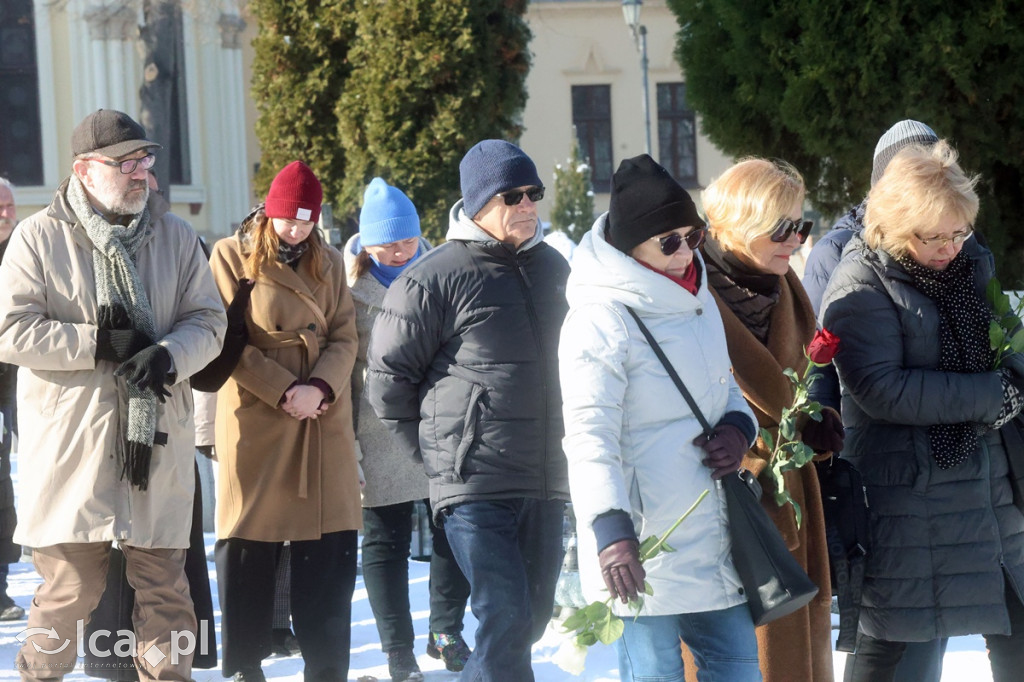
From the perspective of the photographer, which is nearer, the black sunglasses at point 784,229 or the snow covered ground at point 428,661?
the black sunglasses at point 784,229

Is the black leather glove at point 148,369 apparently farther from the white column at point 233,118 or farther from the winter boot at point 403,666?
the white column at point 233,118

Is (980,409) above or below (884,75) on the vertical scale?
below

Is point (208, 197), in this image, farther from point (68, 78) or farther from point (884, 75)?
point (884, 75)

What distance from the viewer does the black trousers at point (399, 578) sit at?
5516 millimetres

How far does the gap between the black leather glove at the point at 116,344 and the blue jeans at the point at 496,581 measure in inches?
45.5

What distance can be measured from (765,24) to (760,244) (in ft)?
13.7

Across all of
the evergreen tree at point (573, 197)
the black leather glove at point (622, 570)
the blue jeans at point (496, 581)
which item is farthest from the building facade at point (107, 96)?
Result: the black leather glove at point (622, 570)

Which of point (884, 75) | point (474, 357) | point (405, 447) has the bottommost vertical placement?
point (405, 447)

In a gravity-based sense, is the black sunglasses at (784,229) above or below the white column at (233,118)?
below

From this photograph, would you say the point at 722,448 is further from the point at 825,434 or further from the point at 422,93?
the point at 422,93

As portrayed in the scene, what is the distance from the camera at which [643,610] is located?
11.3 ft

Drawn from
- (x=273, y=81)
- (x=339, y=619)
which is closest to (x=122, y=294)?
(x=339, y=619)

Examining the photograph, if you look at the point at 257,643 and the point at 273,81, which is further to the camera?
the point at 273,81

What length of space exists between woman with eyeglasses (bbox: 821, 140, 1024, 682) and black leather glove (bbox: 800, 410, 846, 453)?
15 centimetres
